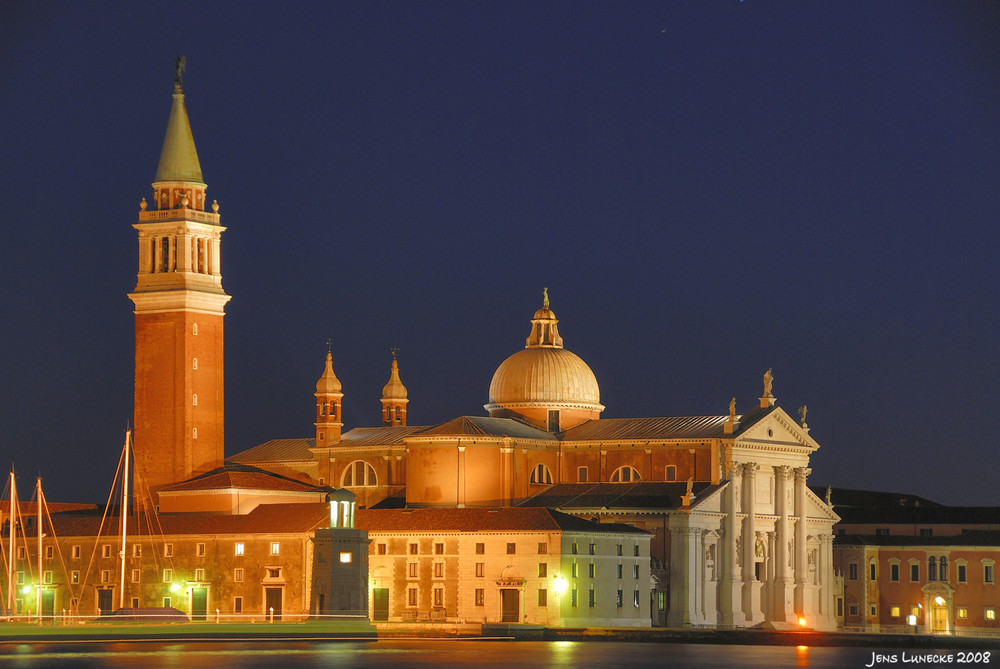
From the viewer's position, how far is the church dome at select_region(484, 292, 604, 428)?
104625mm

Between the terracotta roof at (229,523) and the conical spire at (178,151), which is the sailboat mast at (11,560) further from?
the conical spire at (178,151)

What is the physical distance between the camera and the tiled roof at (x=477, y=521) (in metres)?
91.6

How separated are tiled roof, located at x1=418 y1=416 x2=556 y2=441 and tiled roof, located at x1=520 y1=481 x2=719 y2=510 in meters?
2.64

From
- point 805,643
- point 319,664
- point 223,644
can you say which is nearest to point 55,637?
point 223,644

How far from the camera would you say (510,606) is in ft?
299

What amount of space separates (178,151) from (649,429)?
78.6 ft

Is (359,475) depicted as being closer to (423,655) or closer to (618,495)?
(618,495)

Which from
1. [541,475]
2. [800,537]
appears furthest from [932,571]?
[541,475]

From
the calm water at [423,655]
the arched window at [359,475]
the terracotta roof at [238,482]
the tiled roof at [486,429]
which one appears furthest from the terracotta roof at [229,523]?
the calm water at [423,655]

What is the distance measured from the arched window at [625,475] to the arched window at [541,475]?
2.98 metres

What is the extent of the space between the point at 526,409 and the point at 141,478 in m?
17.3

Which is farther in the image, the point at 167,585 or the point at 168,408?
the point at 168,408

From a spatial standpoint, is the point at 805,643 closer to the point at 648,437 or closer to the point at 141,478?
the point at 648,437

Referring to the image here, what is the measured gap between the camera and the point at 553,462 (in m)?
102
